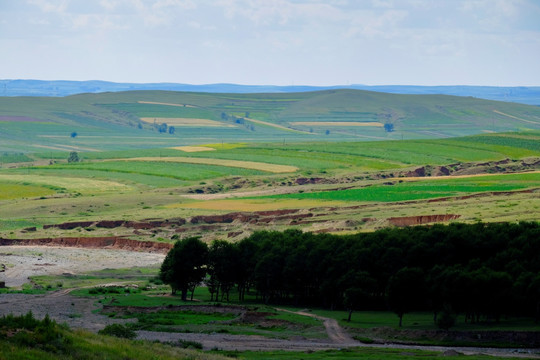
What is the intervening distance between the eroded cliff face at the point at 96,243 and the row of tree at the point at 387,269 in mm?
26892

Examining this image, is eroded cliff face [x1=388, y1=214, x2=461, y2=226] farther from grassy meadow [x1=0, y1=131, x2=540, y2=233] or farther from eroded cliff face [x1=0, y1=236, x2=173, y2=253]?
eroded cliff face [x1=0, y1=236, x2=173, y2=253]

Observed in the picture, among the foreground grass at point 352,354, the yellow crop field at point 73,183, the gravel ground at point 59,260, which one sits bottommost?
the gravel ground at point 59,260

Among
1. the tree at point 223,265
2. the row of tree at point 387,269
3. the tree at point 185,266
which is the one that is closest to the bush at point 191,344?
the row of tree at point 387,269

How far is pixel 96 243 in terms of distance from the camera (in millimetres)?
114500

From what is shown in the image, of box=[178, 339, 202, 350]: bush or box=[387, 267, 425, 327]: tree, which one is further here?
box=[387, 267, 425, 327]: tree

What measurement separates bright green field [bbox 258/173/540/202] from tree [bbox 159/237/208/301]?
55106 mm

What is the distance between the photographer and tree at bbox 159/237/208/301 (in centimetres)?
8038

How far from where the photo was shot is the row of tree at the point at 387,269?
63.6 metres

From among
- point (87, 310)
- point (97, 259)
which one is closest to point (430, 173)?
point (97, 259)

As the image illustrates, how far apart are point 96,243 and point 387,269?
165 feet

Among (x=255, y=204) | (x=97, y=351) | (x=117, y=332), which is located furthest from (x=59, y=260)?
(x=97, y=351)

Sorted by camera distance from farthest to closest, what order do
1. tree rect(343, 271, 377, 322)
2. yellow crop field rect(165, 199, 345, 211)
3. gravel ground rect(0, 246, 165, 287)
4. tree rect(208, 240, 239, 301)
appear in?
yellow crop field rect(165, 199, 345, 211) < gravel ground rect(0, 246, 165, 287) < tree rect(208, 240, 239, 301) < tree rect(343, 271, 377, 322)

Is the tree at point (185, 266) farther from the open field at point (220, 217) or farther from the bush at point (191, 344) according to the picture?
the bush at point (191, 344)

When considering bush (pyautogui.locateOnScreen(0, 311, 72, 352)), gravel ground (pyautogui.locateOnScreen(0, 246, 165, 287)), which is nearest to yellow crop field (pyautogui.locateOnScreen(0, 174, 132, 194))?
gravel ground (pyautogui.locateOnScreen(0, 246, 165, 287))
